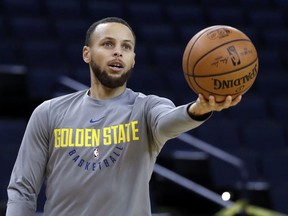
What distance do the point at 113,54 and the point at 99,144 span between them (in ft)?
1.12

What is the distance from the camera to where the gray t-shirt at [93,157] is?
251 cm

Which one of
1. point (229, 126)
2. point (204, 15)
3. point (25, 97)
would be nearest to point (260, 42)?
point (204, 15)

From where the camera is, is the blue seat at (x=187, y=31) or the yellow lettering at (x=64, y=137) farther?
the blue seat at (x=187, y=31)

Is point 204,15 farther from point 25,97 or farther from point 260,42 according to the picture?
point 25,97

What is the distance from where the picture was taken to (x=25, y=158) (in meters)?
2.69

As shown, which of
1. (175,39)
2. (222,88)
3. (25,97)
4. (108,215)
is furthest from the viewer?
(175,39)

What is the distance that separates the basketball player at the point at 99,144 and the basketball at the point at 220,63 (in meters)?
0.16

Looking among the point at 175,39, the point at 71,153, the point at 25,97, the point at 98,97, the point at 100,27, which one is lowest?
the point at 71,153

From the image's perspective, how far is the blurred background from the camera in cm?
579

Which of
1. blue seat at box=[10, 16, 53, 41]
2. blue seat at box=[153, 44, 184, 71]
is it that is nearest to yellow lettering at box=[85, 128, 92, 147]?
blue seat at box=[10, 16, 53, 41]

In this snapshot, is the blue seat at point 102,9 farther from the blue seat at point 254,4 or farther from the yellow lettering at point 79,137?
the yellow lettering at point 79,137

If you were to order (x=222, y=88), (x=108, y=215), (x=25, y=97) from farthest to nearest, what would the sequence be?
(x=25, y=97) → (x=108, y=215) → (x=222, y=88)

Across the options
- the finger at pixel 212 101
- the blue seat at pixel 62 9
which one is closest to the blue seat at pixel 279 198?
the blue seat at pixel 62 9

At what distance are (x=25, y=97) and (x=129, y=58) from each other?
3.93m
